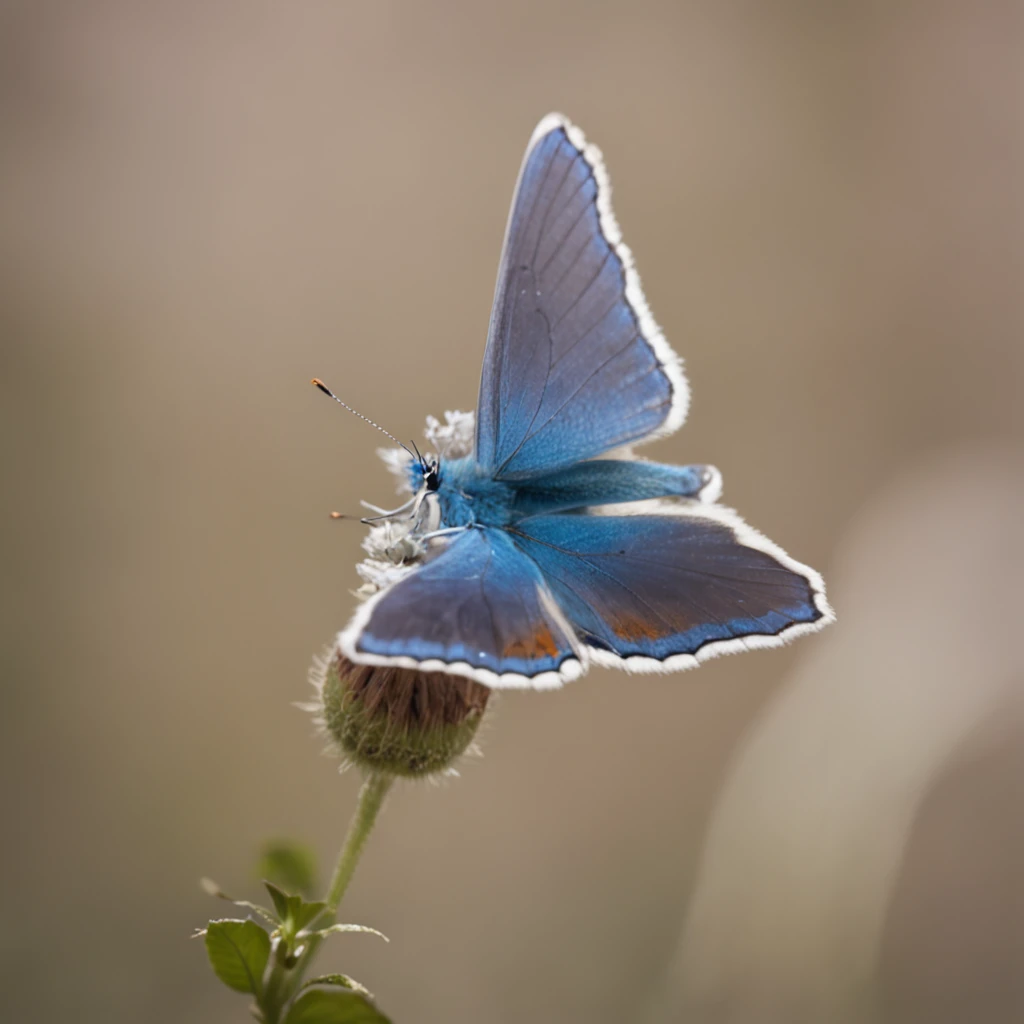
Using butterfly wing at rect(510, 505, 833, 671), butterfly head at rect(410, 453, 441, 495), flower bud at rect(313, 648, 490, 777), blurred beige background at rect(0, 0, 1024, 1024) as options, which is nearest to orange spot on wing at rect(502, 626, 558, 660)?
butterfly wing at rect(510, 505, 833, 671)

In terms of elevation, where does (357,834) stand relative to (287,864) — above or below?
above

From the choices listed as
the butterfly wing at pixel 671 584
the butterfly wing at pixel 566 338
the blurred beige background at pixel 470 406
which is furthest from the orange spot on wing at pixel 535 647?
the blurred beige background at pixel 470 406

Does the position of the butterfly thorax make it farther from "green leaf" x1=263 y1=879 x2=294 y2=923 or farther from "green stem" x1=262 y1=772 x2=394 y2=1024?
"green leaf" x1=263 y1=879 x2=294 y2=923

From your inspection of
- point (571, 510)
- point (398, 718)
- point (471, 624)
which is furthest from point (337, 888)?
point (571, 510)

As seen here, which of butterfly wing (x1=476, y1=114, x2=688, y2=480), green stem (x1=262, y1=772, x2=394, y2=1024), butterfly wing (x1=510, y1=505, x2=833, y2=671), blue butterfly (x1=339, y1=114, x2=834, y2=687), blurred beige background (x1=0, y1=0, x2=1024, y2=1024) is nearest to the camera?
green stem (x1=262, y1=772, x2=394, y2=1024)

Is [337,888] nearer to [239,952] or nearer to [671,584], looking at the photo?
→ [239,952]

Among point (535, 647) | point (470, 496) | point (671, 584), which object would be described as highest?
point (470, 496)

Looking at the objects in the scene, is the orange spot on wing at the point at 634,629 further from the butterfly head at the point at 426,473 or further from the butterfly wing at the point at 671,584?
the butterfly head at the point at 426,473
